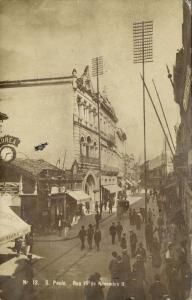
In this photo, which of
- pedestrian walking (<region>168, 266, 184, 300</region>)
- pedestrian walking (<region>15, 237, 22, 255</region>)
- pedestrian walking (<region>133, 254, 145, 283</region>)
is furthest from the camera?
pedestrian walking (<region>15, 237, 22, 255</region>)

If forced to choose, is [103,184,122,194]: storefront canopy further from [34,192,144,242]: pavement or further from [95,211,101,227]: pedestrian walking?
[95,211,101,227]: pedestrian walking

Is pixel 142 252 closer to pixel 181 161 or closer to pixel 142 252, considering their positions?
pixel 142 252

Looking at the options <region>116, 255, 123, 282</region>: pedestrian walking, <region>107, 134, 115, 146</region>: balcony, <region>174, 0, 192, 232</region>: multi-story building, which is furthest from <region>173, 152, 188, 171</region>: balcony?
<region>116, 255, 123, 282</region>: pedestrian walking

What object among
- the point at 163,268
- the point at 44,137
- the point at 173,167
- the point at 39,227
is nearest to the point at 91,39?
the point at 44,137

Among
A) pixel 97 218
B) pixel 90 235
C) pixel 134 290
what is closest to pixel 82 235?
pixel 90 235

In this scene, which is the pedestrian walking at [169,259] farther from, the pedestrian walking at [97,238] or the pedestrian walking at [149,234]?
the pedestrian walking at [97,238]

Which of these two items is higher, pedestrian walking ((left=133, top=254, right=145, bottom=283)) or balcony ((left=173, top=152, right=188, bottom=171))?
balcony ((left=173, top=152, right=188, bottom=171))

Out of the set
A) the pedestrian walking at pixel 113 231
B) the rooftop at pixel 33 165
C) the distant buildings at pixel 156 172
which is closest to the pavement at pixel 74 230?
the pedestrian walking at pixel 113 231

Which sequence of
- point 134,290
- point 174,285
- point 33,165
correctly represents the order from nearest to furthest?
point 174,285 < point 134,290 < point 33,165
